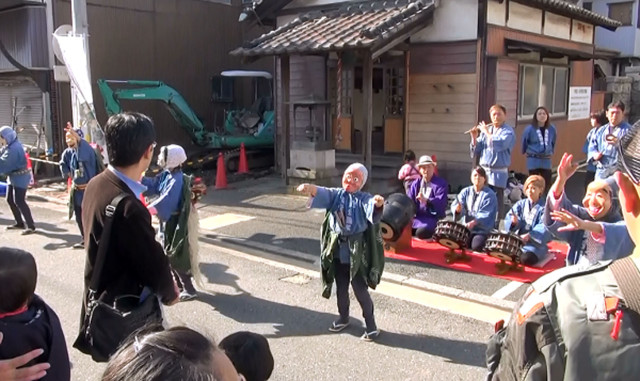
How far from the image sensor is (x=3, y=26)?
49.4ft

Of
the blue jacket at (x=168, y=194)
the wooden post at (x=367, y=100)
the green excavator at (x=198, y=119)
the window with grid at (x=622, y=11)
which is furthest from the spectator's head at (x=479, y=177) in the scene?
the window with grid at (x=622, y=11)

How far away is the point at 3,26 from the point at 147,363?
664 inches

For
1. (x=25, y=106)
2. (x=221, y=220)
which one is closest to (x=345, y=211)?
(x=221, y=220)

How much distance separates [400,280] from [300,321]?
5.05 ft

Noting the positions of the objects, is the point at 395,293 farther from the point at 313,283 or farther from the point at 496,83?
the point at 496,83

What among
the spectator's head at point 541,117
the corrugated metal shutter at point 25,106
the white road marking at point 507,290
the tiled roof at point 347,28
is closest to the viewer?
the white road marking at point 507,290

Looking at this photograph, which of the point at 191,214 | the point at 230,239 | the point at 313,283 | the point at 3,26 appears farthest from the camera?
the point at 3,26

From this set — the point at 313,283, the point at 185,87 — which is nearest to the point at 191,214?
the point at 313,283

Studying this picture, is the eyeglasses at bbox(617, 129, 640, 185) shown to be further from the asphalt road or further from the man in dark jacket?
the asphalt road

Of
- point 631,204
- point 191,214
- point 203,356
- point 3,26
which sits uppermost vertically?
point 3,26

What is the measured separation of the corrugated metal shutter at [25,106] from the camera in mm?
14844

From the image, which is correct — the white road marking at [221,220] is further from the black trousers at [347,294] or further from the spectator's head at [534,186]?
the spectator's head at [534,186]

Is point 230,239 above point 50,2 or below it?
below

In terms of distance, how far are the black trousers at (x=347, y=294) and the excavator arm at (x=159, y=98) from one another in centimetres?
963
